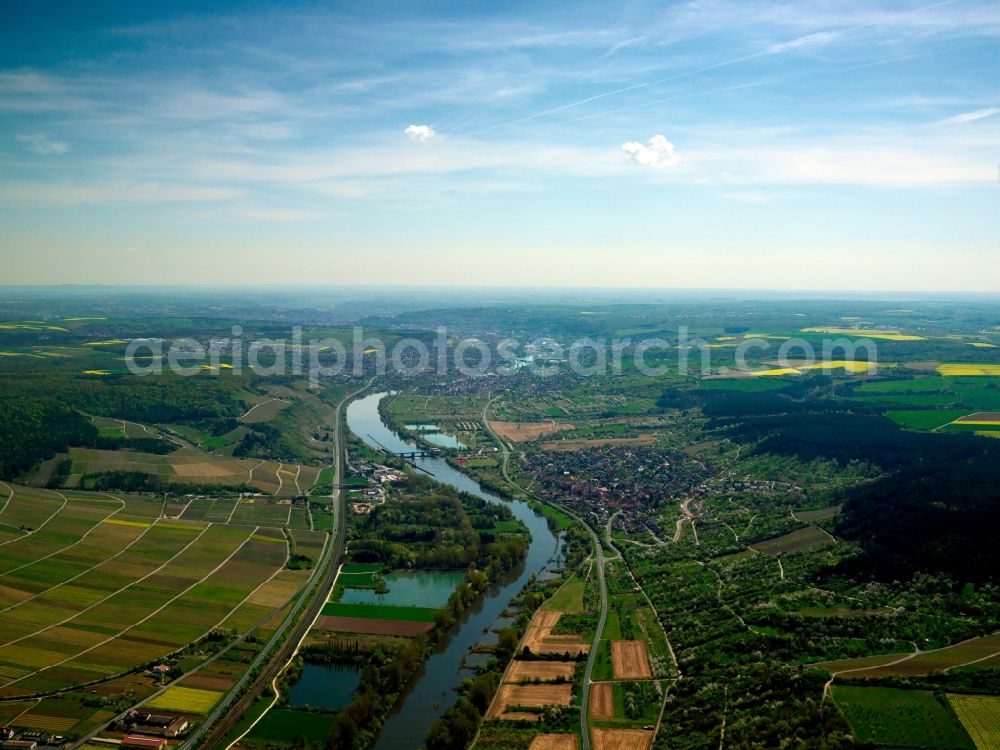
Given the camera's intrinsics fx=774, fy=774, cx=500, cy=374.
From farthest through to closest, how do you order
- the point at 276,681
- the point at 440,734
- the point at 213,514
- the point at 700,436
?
the point at 700,436 < the point at 213,514 < the point at 276,681 < the point at 440,734

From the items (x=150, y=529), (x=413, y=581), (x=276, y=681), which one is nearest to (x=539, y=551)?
(x=413, y=581)

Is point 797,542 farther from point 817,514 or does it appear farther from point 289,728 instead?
point 289,728

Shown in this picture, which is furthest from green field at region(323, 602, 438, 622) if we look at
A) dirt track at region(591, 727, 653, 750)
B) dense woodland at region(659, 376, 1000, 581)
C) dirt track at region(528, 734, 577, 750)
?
dense woodland at region(659, 376, 1000, 581)

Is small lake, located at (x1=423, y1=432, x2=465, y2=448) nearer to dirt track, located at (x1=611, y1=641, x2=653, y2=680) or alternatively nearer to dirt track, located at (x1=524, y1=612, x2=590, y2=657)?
dirt track, located at (x1=524, y1=612, x2=590, y2=657)

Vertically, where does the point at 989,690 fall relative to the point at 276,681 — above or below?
above

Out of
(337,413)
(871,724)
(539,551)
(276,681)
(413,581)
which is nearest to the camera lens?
(871,724)

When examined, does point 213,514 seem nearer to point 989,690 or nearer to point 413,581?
point 413,581

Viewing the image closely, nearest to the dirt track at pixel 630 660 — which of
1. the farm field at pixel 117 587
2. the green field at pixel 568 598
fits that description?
the green field at pixel 568 598

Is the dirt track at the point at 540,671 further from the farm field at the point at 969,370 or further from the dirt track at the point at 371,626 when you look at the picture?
the farm field at the point at 969,370
